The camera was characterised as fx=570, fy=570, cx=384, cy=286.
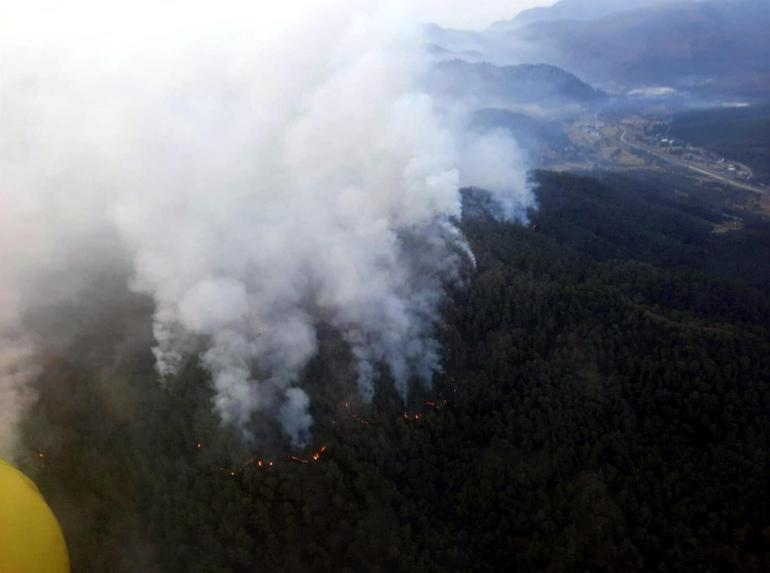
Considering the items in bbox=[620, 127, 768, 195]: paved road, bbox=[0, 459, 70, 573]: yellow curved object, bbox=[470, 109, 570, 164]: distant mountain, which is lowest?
bbox=[0, 459, 70, 573]: yellow curved object

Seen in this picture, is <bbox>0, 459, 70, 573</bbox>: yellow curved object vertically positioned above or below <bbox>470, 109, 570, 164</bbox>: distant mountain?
below

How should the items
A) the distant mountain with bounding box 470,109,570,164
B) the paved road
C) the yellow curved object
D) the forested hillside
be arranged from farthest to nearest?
the distant mountain with bounding box 470,109,570,164 → the paved road → the forested hillside → the yellow curved object

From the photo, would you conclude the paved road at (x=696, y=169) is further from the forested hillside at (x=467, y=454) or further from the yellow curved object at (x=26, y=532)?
the yellow curved object at (x=26, y=532)

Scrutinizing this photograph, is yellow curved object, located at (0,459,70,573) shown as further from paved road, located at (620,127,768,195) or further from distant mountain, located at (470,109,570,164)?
paved road, located at (620,127,768,195)

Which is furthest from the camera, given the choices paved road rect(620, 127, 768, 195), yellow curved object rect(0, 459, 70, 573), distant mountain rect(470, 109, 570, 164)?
distant mountain rect(470, 109, 570, 164)

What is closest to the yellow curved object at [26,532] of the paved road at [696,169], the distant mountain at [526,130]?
the distant mountain at [526,130]

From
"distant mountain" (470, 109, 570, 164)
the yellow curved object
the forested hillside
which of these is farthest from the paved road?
the yellow curved object
